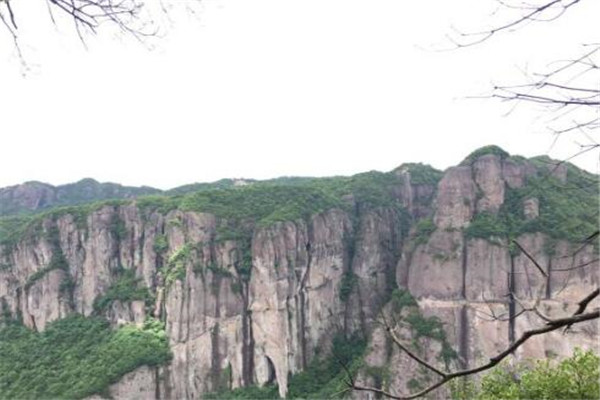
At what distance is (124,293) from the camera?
47531mm

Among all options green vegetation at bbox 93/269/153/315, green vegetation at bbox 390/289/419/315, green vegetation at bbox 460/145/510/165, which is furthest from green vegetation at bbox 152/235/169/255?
green vegetation at bbox 460/145/510/165

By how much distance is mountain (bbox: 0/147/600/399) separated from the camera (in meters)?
39.8

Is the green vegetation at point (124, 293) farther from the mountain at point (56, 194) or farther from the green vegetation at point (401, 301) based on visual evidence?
the mountain at point (56, 194)

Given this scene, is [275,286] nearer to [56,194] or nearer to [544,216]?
[544,216]

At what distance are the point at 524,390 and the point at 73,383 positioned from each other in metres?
34.8

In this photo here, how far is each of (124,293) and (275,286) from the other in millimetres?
13267

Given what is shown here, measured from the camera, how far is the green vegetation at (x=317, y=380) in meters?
42.3

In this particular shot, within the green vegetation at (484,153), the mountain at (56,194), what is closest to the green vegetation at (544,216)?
the green vegetation at (484,153)

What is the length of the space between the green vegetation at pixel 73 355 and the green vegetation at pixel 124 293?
1445 mm

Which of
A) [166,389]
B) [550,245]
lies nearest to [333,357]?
[166,389]

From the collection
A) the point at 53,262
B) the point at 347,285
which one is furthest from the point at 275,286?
the point at 53,262

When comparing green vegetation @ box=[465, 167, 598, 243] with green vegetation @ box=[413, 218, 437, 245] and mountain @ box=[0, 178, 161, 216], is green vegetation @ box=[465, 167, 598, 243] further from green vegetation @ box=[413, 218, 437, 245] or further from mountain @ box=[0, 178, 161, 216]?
mountain @ box=[0, 178, 161, 216]

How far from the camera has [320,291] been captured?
48.1m

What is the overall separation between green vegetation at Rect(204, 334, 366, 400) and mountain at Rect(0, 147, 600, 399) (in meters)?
0.12
